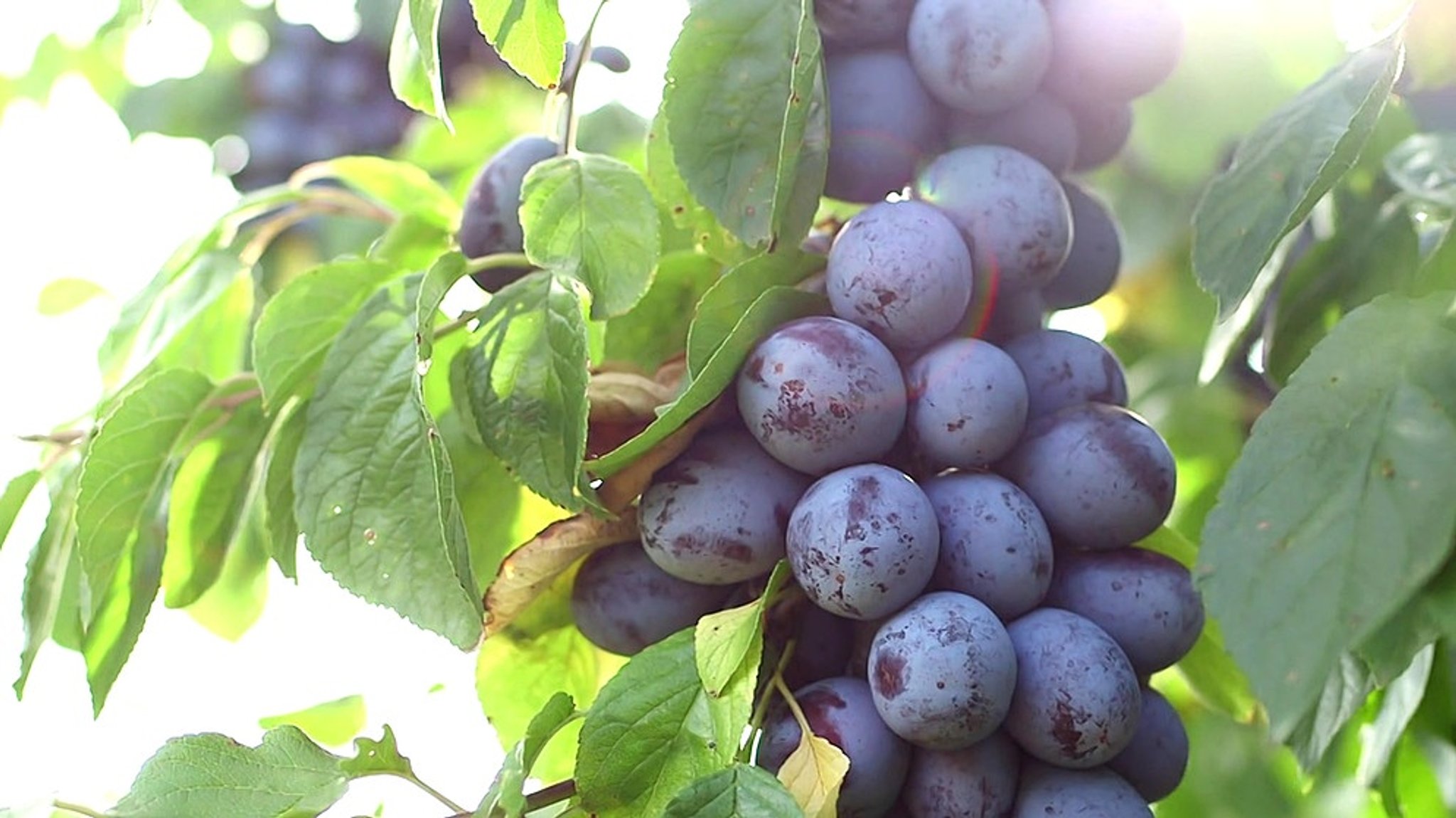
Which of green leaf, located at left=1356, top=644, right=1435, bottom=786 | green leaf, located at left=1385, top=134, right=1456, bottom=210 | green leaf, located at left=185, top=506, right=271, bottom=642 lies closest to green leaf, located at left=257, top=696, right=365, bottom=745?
green leaf, located at left=185, top=506, right=271, bottom=642

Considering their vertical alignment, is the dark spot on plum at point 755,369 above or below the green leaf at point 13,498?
above

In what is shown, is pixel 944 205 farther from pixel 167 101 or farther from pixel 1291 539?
pixel 167 101

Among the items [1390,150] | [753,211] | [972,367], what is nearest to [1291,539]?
[972,367]

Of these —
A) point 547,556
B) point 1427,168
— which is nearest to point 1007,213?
point 547,556

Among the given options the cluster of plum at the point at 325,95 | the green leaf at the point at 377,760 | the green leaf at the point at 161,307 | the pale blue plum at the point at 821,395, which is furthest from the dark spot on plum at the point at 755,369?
the cluster of plum at the point at 325,95

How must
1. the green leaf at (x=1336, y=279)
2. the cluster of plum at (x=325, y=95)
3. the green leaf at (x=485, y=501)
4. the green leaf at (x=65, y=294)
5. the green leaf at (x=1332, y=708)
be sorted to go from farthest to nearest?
the cluster of plum at (x=325, y=95) < the green leaf at (x=65, y=294) < the green leaf at (x=1336, y=279) < the green leaf at (x=485, y=501) < the green leaf at (x=1332, y=708)

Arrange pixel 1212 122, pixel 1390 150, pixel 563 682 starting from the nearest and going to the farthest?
pixel 563 682, pixel 1390 150, pixel 1212 122

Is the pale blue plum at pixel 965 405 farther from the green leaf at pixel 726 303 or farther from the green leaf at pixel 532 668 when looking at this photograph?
the green leaf at pixel 532 668
